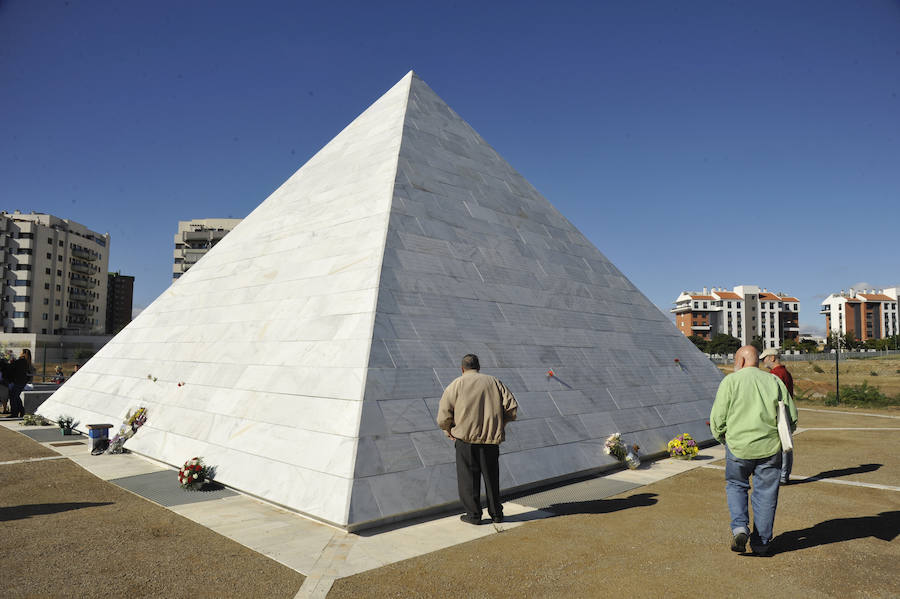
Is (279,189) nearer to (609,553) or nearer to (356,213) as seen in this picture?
(356,213)

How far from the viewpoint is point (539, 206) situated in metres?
13.7

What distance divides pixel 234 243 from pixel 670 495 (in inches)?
438

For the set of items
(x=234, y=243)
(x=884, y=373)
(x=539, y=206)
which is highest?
(x=539, y=206)

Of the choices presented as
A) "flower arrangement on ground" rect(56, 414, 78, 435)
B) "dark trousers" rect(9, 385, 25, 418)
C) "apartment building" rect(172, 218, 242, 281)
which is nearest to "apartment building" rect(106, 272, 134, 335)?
"apartment building" rect(172, 218, 242, 281)

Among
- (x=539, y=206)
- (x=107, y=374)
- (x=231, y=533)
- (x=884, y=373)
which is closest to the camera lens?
(x=231, y=533)

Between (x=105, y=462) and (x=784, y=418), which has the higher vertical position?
(x=784, y=418)

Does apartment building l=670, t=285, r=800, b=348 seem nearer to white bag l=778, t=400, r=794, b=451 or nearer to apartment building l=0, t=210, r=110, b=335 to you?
apartment building l=0, t=210, r=110, b=335

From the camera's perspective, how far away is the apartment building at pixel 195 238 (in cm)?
7556

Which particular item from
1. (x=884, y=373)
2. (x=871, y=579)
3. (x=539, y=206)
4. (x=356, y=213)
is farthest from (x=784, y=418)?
(x=884, y=373)

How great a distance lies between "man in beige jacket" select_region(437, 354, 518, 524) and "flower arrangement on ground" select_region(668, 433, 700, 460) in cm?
519

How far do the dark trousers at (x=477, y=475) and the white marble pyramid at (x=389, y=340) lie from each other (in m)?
0.43

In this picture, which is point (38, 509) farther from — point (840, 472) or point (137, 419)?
point (840, 472)

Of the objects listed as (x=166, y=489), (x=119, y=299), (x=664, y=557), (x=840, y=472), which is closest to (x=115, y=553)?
(x=166, y=489)

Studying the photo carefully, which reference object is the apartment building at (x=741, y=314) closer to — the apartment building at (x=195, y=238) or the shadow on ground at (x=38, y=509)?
the apartment building at (x=195, y=238)
